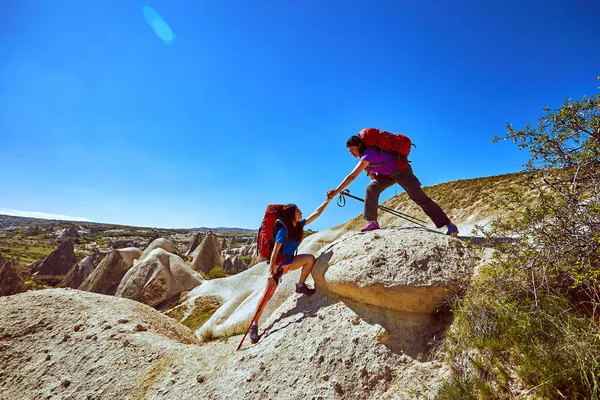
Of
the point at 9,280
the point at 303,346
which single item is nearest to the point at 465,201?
the point at 303,346

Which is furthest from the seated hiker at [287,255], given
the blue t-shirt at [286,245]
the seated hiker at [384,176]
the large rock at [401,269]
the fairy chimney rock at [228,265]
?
the fairy chimney rock at [228,265]

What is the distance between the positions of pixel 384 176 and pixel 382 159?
15.7 inches

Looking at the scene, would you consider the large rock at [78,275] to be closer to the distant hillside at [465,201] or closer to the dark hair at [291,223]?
the distant hillside at [465,201]

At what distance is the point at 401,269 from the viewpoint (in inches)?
200

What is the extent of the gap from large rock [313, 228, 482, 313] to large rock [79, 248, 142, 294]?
2752cm

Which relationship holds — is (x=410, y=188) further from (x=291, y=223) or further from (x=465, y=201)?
(x=465, y=201)

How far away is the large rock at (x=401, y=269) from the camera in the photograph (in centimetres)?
486

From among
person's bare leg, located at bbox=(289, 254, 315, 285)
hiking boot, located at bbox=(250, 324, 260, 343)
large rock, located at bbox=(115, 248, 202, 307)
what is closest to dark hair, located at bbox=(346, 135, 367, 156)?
person's bare leg, located at bbox=(289, 254, 315, 285)

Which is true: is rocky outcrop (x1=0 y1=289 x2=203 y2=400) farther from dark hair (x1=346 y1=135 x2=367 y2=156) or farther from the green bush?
dark hair (x1=346 y1=135 x2=367 y2=156)

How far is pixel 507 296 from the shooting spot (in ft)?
13.0

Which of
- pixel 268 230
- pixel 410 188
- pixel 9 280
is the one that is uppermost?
pixel 410 188

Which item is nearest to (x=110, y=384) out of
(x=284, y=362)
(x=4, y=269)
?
(x=284, y=362)

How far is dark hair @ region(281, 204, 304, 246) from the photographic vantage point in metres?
6.04

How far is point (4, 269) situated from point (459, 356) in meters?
35.2
